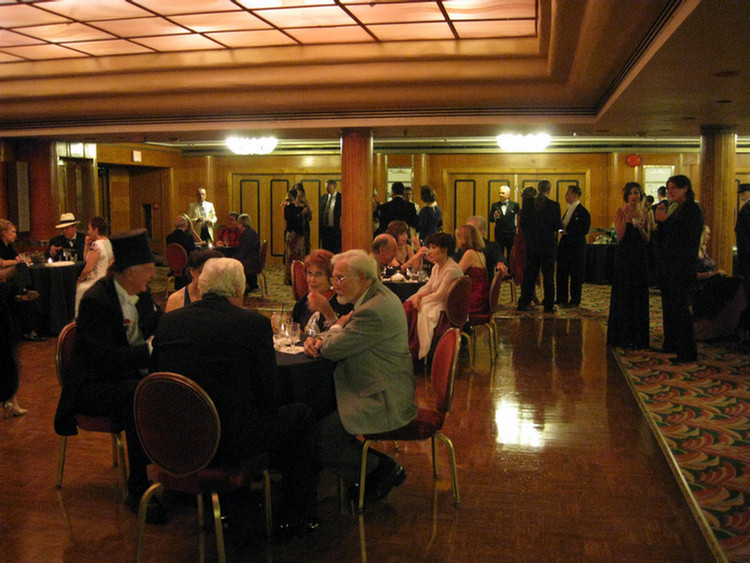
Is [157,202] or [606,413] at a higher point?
[157,202]

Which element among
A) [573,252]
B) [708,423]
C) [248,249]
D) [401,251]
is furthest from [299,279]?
[573,252]

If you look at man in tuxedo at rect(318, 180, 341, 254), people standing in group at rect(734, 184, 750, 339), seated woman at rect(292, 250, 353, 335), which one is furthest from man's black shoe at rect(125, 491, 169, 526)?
man in tuxedo at rect(318, 180, 341, 254)

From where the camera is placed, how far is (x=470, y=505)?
3.80m

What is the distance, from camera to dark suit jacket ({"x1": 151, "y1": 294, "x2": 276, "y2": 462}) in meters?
2.95

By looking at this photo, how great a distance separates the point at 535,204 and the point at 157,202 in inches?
416

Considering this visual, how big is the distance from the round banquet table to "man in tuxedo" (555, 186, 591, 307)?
754 centimetres

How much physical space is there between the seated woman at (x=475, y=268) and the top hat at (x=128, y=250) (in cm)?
351

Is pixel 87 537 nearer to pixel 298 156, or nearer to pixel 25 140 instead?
pixel 25 140

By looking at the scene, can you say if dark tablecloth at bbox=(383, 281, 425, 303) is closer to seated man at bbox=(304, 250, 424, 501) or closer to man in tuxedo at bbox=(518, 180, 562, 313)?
seated man at bbox=(304, 250, 424, 501)

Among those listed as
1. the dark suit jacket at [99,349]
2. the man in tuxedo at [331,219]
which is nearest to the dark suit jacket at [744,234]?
the man in tuxedo at [331,219]

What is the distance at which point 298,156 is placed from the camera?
1694cm

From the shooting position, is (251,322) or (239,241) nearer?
(251,322)

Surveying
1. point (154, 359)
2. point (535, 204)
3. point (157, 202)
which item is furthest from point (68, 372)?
point (157, 202)

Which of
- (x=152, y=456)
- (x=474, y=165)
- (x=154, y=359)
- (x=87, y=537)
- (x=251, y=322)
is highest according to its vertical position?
(x=474, y=165)
